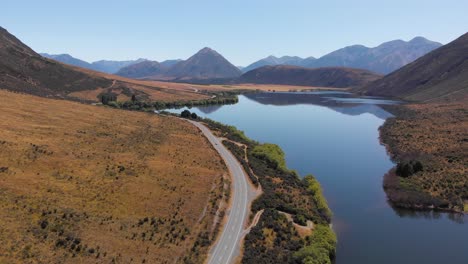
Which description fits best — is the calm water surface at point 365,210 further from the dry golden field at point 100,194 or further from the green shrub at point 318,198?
the dry golden field at point 100,194

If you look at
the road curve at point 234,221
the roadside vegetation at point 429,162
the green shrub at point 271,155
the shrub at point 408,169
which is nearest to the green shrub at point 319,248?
the road curve at point 234,221

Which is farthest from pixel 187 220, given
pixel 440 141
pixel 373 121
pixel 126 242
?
pixel 373 121

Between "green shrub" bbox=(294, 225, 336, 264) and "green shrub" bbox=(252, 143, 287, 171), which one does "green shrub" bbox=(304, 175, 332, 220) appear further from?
"green shrub" bbox=(252, 143, 287, 171)

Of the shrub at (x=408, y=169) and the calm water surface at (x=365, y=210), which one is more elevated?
the shrub at (x=408, y=169)

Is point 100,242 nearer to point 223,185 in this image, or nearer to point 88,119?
point 223,185

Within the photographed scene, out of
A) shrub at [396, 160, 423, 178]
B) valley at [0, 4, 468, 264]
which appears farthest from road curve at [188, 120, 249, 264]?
shrub at [396, 160, 423, 178]
